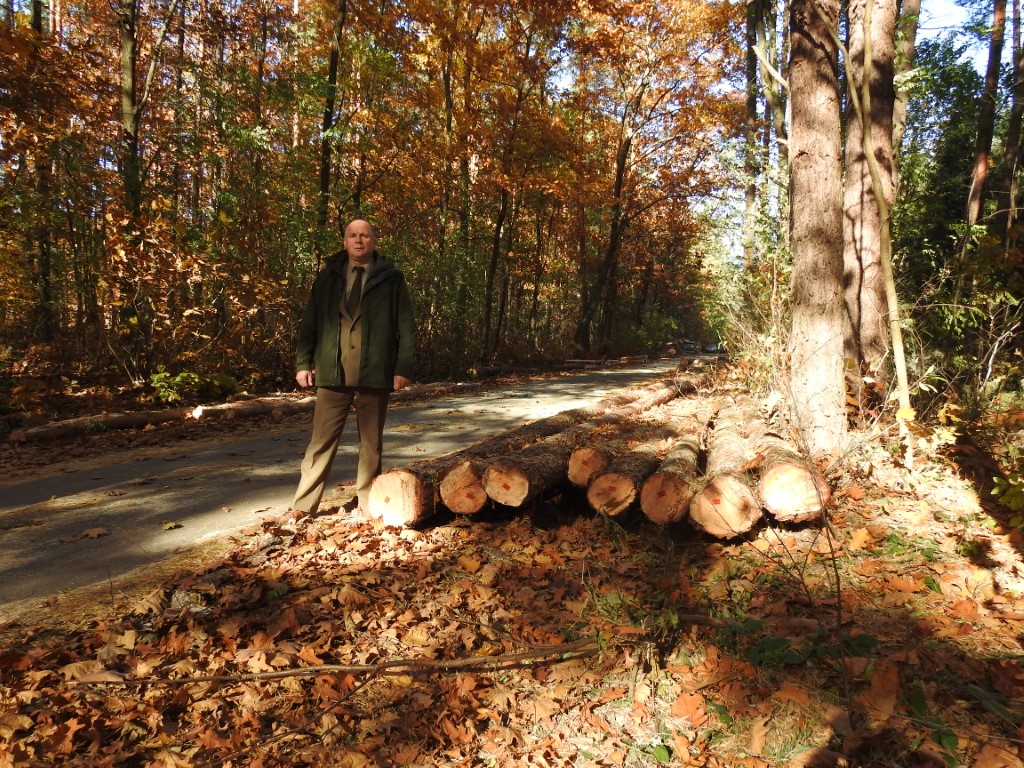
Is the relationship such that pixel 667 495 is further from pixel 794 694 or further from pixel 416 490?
pixel 416 490

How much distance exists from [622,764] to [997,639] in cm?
215

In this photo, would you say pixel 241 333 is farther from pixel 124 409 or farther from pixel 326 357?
Result: pixel 326 357

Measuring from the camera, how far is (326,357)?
4.43 meters

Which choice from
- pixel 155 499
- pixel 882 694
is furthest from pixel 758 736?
pixel 155 499

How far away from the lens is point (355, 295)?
14.5 feet

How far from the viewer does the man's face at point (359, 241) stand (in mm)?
4371

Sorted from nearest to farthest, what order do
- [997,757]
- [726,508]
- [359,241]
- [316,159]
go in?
[997,757]
[726,508]
[359,241]
[316,159]

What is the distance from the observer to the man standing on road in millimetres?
4387

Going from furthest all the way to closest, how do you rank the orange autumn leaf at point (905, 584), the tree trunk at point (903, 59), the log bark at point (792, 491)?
the tree trunk at point (903, 59), the log bark at point (792, 491), the orange autumn leaf at point (905, 584)

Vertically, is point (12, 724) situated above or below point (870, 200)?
below

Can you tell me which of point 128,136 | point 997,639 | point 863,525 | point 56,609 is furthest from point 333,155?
point 997,639

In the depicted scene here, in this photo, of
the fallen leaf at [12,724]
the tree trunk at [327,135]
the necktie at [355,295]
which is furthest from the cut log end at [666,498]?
the tree trunk at [327,135]

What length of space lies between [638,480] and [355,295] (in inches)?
104

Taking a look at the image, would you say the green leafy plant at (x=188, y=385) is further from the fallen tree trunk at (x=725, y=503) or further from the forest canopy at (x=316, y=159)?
the fallen tree trunk at (x=725, y=503)
